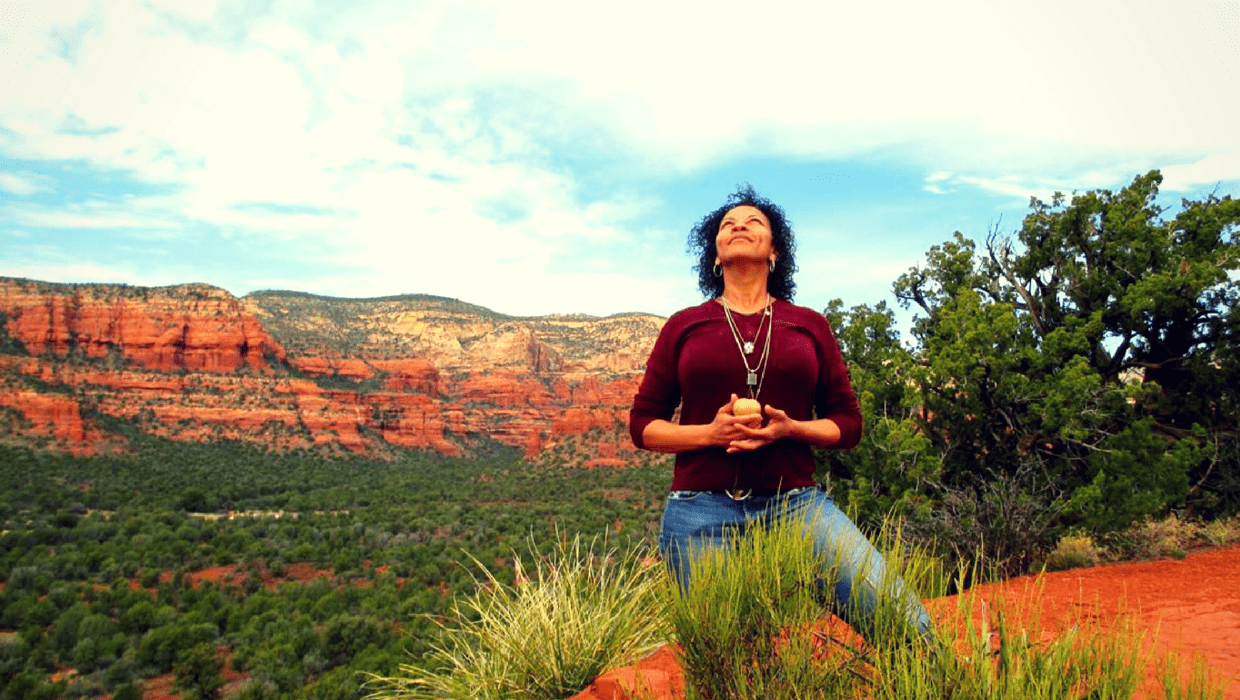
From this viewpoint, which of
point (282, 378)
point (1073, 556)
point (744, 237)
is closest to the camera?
point (744, 237)

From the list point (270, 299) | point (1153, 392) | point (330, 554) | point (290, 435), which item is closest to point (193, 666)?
point (330, 554)

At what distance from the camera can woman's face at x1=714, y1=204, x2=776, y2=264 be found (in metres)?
2.60

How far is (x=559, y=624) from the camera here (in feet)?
13.0

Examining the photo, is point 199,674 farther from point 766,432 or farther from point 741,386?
point 766,432

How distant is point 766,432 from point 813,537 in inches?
13.8

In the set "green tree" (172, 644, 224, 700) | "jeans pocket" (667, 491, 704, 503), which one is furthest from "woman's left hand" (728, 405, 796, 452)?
"green tree" (172, 644, 224, 700)

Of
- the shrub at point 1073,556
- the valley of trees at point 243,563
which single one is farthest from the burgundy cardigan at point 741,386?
the shrub at point 1073,556

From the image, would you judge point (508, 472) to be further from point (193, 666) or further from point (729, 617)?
point (729, 617)

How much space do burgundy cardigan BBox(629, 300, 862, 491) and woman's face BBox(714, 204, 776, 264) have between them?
22 cm

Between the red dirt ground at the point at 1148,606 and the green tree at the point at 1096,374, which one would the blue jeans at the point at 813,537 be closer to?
the red dirt ground at the point at 1148,606

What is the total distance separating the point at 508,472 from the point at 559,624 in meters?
61.5

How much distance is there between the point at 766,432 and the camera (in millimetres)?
2127

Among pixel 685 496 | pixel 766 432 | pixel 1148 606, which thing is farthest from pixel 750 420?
pixel 1148 606

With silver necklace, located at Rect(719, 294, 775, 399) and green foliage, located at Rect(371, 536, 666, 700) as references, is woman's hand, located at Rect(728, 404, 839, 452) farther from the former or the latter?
green foliage, located at Rect(371, 536, 666, 700)
